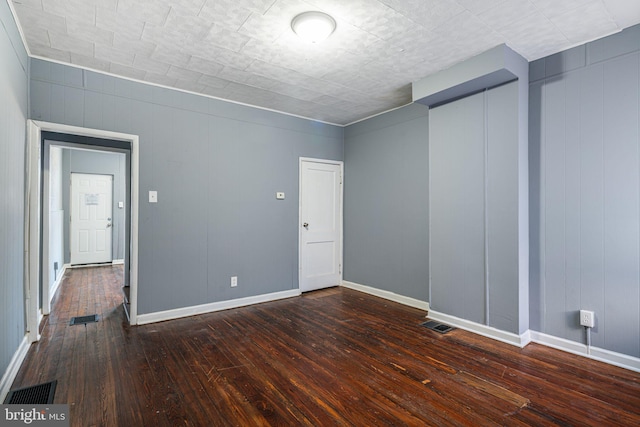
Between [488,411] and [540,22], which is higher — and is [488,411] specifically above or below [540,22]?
below

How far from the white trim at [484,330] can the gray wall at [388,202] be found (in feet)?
1.59

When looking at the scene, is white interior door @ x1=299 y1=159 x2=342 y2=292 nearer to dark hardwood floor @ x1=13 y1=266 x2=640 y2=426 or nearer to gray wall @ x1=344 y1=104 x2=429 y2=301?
gray wall @ x1=344 y1=104 x2=429 y2=301

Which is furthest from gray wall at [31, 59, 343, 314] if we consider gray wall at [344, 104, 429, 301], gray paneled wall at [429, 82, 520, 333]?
gray paneled wall at [429, 82, 520, 333]

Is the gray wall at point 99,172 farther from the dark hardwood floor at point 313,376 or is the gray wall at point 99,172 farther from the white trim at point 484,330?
the white trim at point 484,330

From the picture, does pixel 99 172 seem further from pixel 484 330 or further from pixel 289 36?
pixel 484 330

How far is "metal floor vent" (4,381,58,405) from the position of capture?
2098 millimetres

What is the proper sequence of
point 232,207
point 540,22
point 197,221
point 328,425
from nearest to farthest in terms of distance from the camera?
point 328,425 → point 540,22 → point 197,221 → point 232,207

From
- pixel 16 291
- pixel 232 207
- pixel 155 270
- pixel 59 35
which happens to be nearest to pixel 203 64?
pixel 59 35

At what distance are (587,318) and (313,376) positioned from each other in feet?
7.85

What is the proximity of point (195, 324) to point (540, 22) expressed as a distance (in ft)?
14.2

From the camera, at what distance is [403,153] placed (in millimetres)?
4480

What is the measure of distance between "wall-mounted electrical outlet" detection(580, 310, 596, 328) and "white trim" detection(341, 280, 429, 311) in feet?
5.27

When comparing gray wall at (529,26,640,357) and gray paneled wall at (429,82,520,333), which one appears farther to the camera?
gray paneled wall at (429,82,520,333)

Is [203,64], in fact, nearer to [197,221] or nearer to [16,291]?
[197,221]
